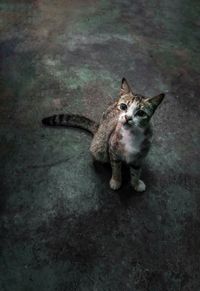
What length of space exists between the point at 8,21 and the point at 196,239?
11.3 feet

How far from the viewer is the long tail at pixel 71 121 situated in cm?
301

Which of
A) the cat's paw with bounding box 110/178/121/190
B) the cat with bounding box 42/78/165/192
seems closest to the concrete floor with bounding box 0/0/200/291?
the cat's paw with bounding box 110/178/121/190

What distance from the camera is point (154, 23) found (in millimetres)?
4637

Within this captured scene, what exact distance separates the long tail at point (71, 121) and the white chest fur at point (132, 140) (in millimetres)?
686

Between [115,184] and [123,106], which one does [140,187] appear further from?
[123,106]

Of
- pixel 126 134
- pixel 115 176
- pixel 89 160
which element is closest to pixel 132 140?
pixel 126 134

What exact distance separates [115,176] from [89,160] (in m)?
0.35

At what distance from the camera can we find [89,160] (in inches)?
115

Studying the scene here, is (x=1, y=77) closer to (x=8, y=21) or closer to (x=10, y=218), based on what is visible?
(x=8, y=21)

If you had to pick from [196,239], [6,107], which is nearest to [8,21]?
[6,107]

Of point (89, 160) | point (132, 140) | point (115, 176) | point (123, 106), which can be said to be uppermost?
point (123, 106)

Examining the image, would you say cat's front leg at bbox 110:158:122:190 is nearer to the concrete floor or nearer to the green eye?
the concrete floor

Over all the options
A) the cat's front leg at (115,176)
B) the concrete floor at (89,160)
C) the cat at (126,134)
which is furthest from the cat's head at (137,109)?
the concrete floor at (89,160)

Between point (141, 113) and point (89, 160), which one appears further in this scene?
point (89, 160)
